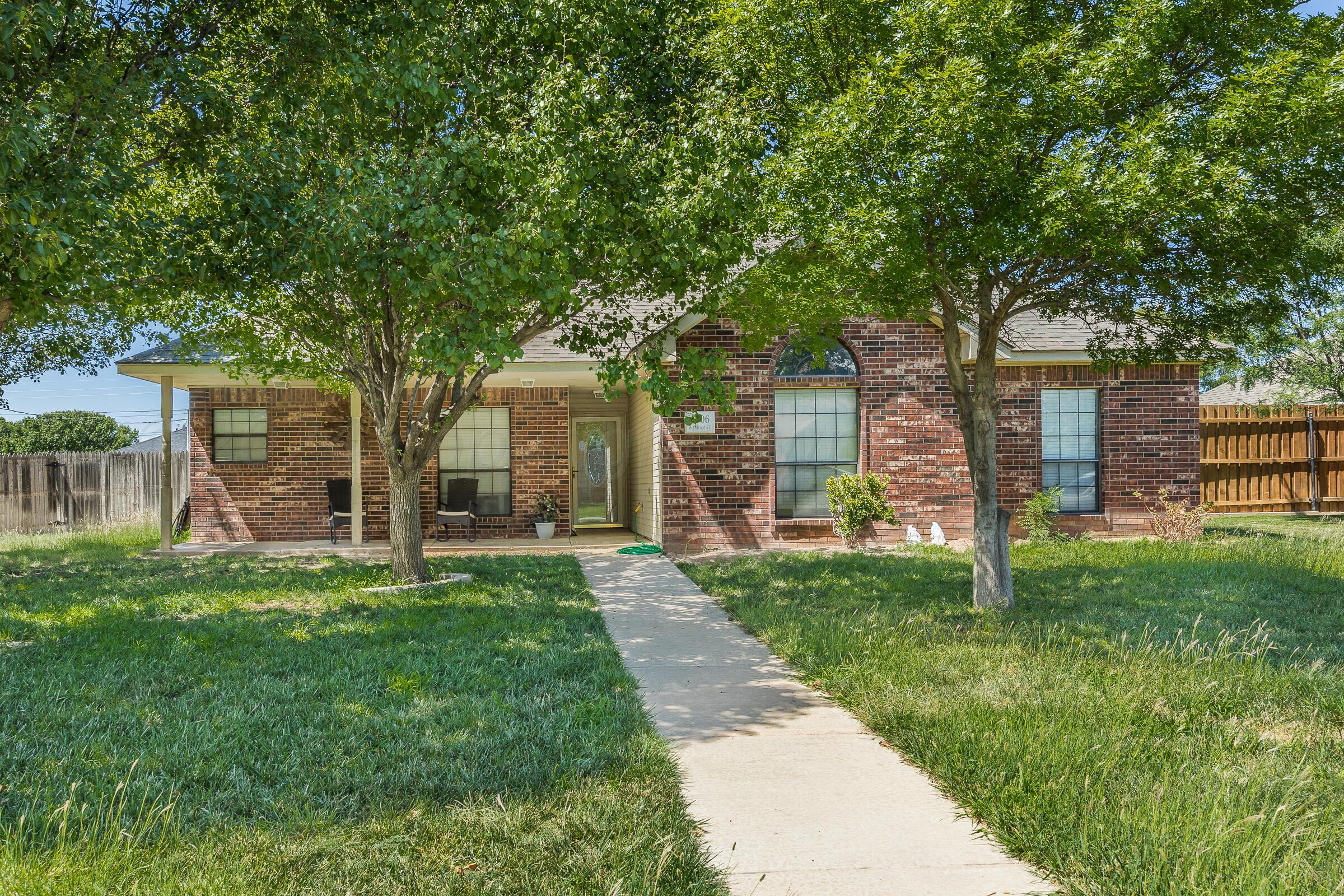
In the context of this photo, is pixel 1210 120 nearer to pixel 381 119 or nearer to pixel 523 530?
pixel 381 119

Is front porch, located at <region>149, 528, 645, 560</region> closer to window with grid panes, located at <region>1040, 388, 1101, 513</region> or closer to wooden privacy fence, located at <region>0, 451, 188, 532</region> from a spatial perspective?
wooden privacy fence, located at <region>0, 451, 188, 532</region>

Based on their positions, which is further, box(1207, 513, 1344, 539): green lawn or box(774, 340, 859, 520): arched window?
box(1207, 513, 1344, 539): green lawn

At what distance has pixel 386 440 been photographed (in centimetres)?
849

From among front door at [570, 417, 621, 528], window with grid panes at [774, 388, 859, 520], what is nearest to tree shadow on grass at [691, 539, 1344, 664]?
window with grid panes at [774, 388, 859, 520]

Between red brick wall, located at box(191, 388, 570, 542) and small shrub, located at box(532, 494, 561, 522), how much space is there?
90 centimetres

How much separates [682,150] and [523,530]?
8.39 m

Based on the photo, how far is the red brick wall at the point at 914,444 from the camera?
11.5 meters

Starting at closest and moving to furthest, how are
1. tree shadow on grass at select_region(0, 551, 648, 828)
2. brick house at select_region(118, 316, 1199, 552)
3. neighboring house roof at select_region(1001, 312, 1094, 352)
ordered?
tree shadow on grass at select_region(0, 551, 648, 828) → brick house at select_region(118, 316, 1199, 552) → neighboring house roof at select_region(1001, 312, 1094, 352)

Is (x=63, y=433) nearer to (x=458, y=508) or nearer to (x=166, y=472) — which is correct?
(x=166, y=472)

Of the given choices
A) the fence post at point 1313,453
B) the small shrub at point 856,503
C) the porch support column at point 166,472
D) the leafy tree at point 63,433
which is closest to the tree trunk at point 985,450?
the small shrub at point 856,503

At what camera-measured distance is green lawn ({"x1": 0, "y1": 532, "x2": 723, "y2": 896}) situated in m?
2.66

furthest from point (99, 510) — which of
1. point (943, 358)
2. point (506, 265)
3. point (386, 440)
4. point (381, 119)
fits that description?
point (943, 358)

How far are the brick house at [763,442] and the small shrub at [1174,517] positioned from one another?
0.19 m

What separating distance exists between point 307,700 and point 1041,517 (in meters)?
10.0
